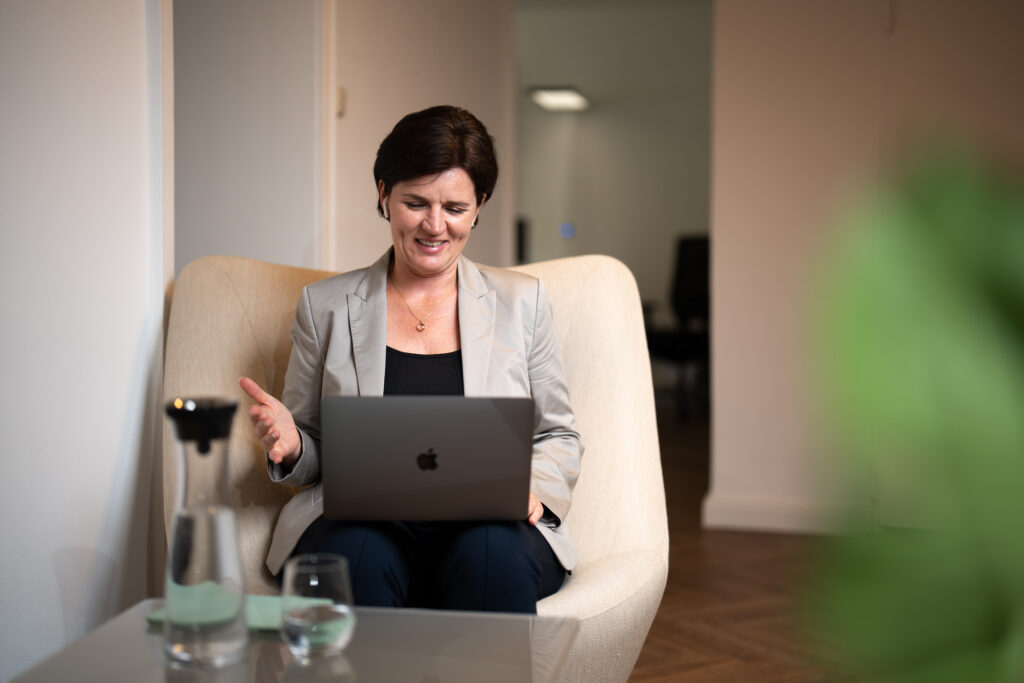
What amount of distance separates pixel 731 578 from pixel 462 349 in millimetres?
1832

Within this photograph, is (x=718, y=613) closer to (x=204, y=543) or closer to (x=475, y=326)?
(x=475, y=326)

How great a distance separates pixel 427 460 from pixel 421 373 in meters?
0.38

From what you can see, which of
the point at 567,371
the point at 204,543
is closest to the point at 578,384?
the point at 567,371

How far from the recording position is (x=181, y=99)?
2.64 meters

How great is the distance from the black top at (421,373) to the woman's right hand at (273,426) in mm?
228

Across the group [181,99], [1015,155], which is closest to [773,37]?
[181,99]

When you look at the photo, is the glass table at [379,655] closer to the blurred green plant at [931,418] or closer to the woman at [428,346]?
the woman at [428,346]

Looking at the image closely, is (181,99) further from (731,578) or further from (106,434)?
(731,578)

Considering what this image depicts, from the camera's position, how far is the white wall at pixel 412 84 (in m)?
2.87

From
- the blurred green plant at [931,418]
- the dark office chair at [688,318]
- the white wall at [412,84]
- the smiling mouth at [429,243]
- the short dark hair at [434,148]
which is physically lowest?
the dark office chair at [688,318]

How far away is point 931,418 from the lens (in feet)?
0.59

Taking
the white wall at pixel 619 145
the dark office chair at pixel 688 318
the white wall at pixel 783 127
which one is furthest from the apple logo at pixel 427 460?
the white wall at pixel 619 145

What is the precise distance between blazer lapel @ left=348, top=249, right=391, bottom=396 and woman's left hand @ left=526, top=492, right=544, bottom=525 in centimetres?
35

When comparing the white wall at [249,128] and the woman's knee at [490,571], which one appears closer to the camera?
the woman's knee at [490,571]
